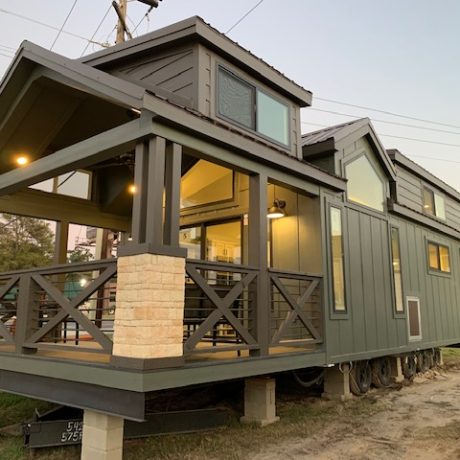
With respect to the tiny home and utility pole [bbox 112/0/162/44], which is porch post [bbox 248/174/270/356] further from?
utility pole [bbox 112/0/162/44]

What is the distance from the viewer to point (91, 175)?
27.5 ft

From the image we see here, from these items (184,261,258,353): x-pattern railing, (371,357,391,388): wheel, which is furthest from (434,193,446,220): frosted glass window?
(184,261,258,353): x-pattern railing

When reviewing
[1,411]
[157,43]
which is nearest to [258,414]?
[1,411]

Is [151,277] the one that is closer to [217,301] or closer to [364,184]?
[217,301]

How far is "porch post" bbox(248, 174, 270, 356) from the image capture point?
489cm

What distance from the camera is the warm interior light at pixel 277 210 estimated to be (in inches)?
266

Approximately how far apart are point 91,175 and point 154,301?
537 centimetres

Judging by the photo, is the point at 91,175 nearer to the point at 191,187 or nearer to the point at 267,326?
the point at 191,187

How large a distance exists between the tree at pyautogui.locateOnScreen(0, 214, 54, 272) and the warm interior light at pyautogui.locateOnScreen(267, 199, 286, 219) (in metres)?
17.5

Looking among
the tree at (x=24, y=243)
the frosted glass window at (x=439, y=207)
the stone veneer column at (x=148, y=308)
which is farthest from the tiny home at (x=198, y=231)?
the tree at (x=24, y=243)

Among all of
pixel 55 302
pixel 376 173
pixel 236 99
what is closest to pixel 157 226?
pixel 55 302

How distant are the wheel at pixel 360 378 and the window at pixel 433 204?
16.4 ft

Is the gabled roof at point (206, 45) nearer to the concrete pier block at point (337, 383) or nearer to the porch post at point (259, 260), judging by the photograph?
the porch post at point (259, 260)

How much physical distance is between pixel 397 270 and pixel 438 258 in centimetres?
284
